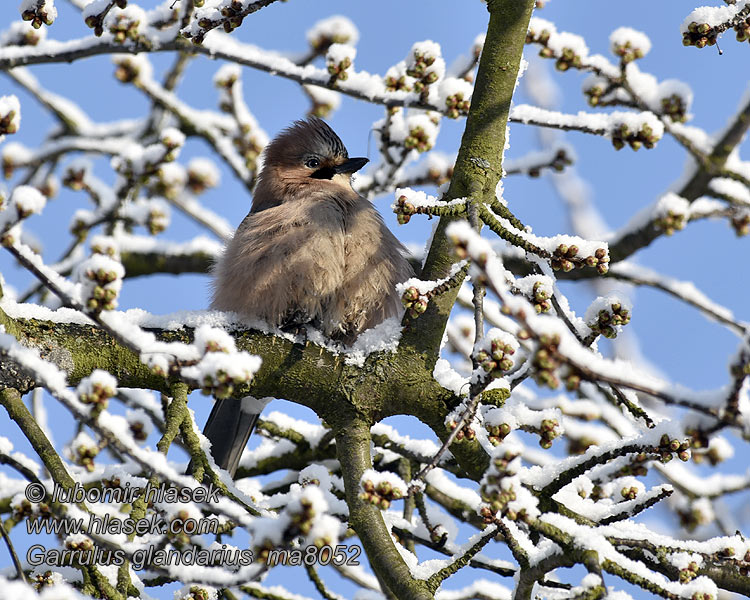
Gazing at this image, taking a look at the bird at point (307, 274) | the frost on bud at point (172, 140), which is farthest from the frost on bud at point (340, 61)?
the frost on bud at point (172, 140)

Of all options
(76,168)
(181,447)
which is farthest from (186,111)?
(181,447)

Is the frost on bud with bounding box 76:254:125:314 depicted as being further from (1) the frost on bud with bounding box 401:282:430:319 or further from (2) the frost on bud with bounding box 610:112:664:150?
(2) the frost on bud with bounding box 610:112:664:150

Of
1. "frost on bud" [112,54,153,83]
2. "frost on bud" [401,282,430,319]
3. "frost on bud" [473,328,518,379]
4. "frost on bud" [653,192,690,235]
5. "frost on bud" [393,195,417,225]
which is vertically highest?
"frost on bud" [112,54,153,83]

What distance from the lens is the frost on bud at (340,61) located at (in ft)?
13.6

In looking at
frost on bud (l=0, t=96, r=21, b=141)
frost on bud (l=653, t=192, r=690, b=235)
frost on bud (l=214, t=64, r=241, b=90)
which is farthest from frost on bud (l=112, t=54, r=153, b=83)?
frost on bud (l=653, t=192, r=690, b=235)

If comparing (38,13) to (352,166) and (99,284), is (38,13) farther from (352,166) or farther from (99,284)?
(352,166)

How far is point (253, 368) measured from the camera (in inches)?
80.4

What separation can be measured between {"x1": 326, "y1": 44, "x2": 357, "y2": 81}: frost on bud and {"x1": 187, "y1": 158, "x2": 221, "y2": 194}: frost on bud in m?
2.84

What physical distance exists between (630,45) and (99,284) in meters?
3.49

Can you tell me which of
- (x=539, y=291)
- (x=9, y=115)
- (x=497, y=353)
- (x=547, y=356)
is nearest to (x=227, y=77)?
(x=9, y=115)

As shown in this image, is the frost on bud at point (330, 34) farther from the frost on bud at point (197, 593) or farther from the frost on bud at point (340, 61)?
the frost on bud at point (197, 593)

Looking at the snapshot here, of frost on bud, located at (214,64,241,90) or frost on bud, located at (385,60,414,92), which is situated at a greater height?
frost on bud, located at (214,64,241,90)

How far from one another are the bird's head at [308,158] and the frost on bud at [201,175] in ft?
5.39

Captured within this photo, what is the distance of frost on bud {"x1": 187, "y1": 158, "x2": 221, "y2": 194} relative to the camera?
6848 mm
